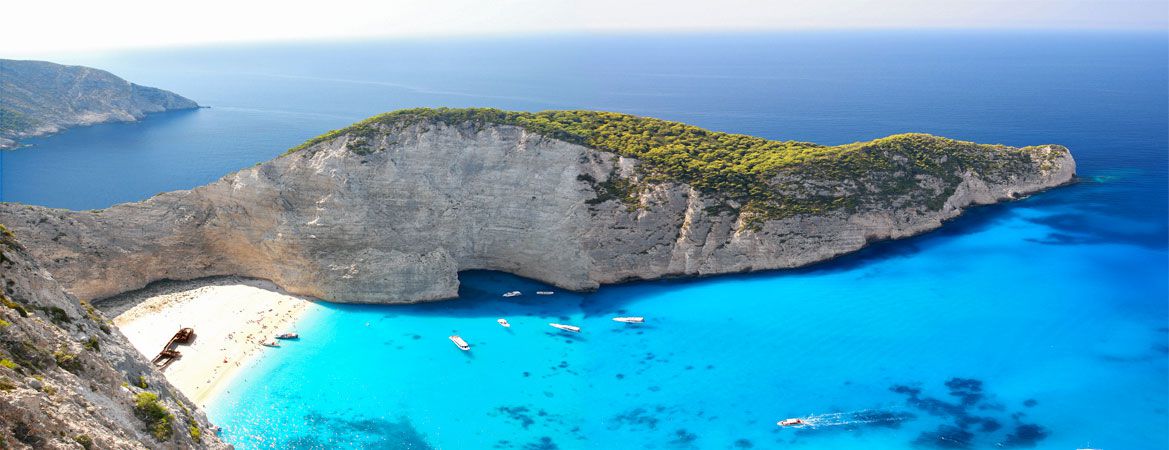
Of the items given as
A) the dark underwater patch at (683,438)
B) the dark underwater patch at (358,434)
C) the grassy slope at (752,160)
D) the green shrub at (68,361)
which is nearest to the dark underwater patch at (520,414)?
the dark underwater patch at (358,434)

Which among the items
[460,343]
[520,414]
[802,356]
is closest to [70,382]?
[520,414]

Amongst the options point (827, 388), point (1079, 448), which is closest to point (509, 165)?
point (827, 388)

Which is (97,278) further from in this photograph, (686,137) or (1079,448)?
(1079,448)

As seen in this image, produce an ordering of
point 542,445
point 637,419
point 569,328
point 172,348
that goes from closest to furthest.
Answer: point 542,445
point 637,419
point 172,348
point 569,328

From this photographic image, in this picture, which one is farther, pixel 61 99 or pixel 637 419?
pixel 61 99

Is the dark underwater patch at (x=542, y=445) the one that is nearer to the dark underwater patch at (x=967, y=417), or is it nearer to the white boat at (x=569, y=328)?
the white boat at (x=569, y=328)

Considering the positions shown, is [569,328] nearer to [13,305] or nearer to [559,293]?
[559,293]
